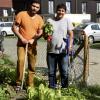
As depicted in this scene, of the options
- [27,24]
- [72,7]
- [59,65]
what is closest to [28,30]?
[27,24]

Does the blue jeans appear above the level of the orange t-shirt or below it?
below

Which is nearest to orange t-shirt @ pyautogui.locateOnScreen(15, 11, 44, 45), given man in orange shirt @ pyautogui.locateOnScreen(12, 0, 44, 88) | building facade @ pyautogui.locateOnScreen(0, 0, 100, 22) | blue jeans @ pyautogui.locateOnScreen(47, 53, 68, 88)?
man in orange shirt @ pyautogui.locateOnScreen(12, 0, 44, 88)

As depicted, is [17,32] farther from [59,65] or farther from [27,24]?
[59,65]

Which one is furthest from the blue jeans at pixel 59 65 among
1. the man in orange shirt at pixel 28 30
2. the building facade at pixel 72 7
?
the building facade at pixel 72 7

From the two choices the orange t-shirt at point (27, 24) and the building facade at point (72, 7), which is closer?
the orange t-shirt at point (27, 24)

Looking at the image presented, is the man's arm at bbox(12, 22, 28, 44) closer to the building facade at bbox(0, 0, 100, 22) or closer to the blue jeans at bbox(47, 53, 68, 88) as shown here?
the blue jeans at bbox(47, 53, 68, 88)

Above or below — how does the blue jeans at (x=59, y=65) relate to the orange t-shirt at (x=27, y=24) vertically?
below

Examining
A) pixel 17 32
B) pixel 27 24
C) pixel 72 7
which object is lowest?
pixel 72 7

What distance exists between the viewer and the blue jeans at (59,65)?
801cm

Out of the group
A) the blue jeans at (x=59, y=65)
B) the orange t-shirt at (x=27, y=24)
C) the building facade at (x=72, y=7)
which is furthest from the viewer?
the building facade at (x=72, y=7)

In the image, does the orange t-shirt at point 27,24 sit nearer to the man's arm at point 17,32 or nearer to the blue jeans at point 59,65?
the man's arm at point 17,32

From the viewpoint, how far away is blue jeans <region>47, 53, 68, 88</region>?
8008 millimetres

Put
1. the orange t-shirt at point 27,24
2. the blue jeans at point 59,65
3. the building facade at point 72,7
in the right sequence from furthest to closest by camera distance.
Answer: the building facade at point 72,7, the orange t-shirt at point 27,24, the blue jeans at point 59,65

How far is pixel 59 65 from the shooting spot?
816 centimetres
